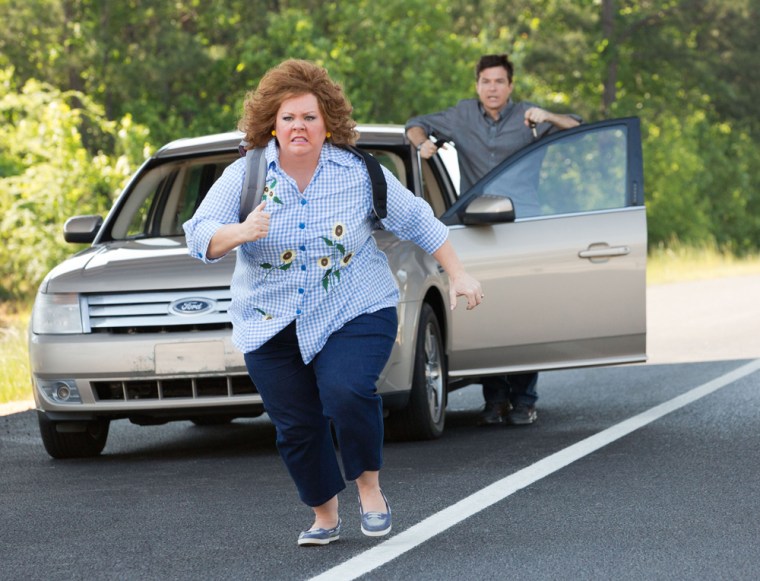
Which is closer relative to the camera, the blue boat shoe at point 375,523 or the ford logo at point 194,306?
the blue boat shoe at point 375,523

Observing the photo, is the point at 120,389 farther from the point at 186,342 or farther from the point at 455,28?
the point at 455,28

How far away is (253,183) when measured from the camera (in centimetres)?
576

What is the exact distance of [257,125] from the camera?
5.79 m

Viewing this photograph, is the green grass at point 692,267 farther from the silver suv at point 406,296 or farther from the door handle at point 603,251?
the door handle at point 603,251

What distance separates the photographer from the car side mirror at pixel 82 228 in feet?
31.4

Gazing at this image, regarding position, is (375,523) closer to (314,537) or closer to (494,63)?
(314,537)

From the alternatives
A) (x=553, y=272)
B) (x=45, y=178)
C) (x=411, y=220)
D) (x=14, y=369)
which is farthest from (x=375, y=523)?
(x=45, y=178)

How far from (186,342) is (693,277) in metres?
22.5

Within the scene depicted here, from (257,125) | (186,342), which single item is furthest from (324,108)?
(186,342)

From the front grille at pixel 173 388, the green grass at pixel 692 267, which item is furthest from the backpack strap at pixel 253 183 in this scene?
the green grass at pixel 692 267

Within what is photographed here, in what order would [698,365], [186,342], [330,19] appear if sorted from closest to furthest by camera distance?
[186,342]
[698,365]
[330,19]

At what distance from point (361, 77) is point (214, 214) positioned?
33.4 metres

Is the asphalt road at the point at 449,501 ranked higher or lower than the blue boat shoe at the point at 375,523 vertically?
lower

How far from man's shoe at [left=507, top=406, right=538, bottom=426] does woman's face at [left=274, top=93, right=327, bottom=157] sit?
437 centimetres
